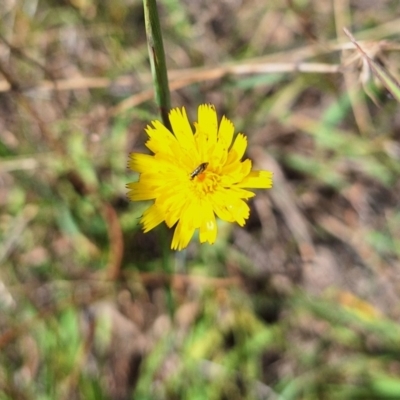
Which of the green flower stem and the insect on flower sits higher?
the green flower stem

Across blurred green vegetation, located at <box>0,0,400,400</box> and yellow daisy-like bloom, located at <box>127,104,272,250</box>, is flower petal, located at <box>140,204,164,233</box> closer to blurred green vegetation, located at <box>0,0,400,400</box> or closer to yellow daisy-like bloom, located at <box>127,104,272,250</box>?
yellow daisy-like bloom, located at <box>127,104,272,250</box>

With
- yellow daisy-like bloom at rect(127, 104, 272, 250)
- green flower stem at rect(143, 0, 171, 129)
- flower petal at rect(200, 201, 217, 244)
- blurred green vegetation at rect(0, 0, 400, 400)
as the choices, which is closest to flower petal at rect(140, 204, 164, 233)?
yellow daisy-like bloom at rect(127, 104, 272, 250)

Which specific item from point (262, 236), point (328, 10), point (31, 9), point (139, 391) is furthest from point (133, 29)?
point (139, 391)

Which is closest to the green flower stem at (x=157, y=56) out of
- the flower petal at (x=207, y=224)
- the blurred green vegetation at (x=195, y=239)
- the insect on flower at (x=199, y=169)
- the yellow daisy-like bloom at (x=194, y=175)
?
the yellow daisy-like bloom at (x=194, y=175)

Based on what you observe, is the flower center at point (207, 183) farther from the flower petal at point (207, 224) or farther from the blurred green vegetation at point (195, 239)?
Result: the blurred green vegetation at point (195, 239)

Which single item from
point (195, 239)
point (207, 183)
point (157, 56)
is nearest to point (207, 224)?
point (207, 183)

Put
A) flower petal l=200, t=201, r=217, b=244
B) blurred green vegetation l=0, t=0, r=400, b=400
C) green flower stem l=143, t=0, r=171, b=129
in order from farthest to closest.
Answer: blurred green vegetation l=0, t=0, r=400, b=400 → flower petal l=200, t=201, r=217, b=244 → green flower stem l=143, t=0, r=171, b=129
